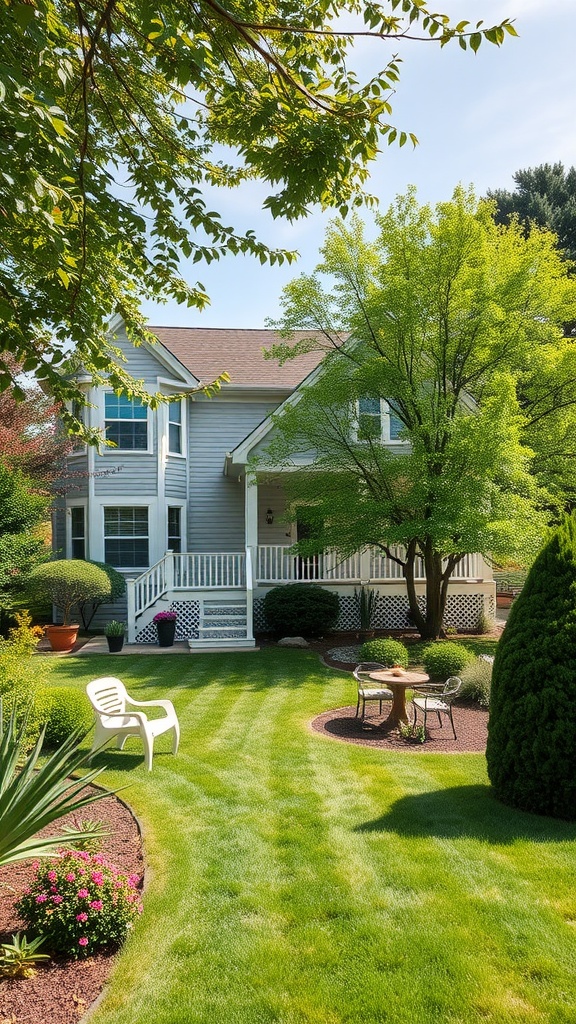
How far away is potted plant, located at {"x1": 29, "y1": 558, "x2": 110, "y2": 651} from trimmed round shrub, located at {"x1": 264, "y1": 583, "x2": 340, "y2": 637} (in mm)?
4279

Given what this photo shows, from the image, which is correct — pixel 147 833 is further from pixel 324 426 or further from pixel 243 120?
pixel 324 426

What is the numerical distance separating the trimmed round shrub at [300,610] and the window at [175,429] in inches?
229

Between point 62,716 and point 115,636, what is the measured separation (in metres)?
7.12

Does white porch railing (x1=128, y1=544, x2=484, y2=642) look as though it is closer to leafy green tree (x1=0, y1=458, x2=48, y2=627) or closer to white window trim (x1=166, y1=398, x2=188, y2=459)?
leafy green tree (x1=0, y1=458, x2=48, y2=627)

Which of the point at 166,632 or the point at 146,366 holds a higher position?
the point at 146,366

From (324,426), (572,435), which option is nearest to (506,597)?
(572,435)

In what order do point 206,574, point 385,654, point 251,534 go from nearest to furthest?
point 385,654
point 206,574
point 251,534

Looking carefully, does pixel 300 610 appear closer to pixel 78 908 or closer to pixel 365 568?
pixel 365 568

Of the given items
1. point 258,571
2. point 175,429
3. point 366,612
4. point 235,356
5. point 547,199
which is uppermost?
point 547,199

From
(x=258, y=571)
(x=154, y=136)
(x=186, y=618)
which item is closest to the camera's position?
(x=154, y=136)

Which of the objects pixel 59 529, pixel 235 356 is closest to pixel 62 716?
pixel 59 529

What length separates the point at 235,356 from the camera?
21.4m

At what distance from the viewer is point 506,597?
78.1ft

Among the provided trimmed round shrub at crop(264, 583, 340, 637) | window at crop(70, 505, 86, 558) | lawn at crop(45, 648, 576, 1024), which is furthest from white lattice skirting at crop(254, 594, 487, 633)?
lawn at crop(45, 648, 576, 1024)
